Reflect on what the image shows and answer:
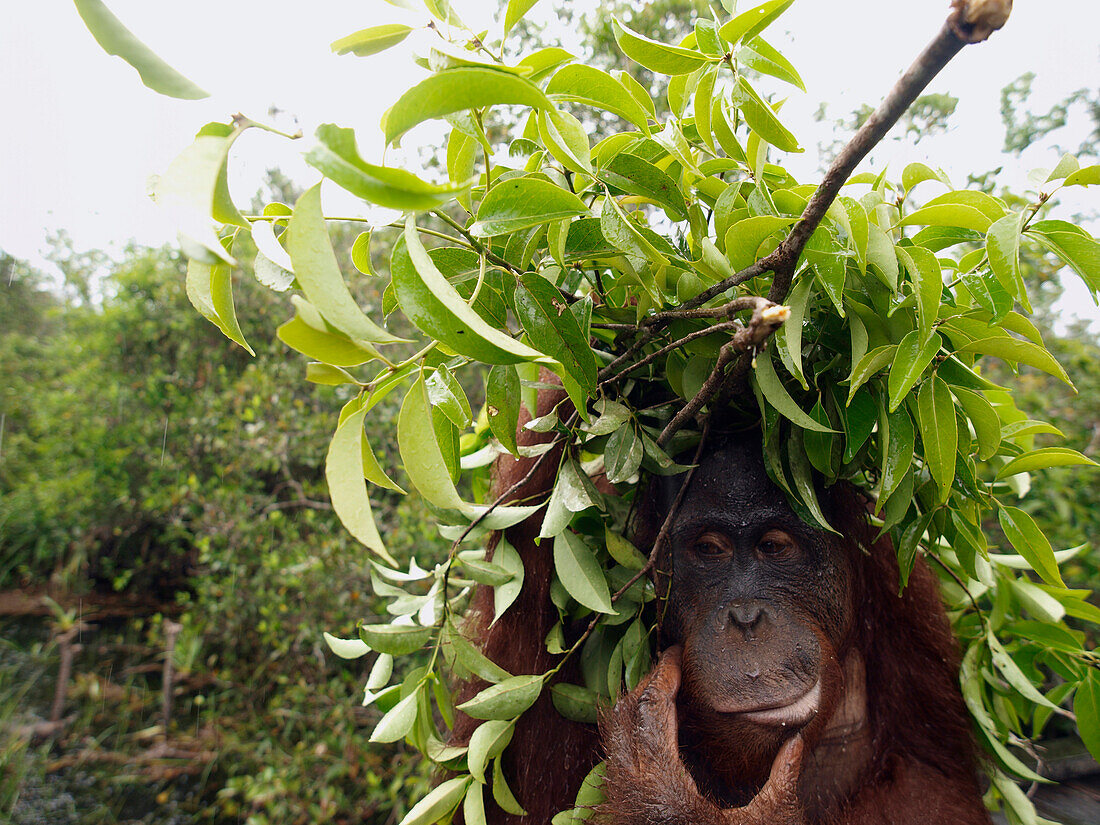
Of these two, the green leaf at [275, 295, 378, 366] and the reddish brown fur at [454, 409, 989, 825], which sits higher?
the green leaf at [275, 295, 378, 366]

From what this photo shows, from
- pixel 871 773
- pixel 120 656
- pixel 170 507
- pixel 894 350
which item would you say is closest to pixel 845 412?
pixel 894 350

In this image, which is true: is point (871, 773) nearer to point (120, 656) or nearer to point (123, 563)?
point (120, 656)

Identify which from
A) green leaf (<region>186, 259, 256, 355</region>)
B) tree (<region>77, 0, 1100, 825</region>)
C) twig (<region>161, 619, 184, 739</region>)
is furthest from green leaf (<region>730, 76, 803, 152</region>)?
twig (<region>161, 619, 184, 739</region>)

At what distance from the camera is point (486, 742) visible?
767 mm

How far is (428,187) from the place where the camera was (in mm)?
330

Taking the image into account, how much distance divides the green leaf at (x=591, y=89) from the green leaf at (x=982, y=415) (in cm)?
41

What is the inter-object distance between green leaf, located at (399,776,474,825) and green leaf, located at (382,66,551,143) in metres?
0.74

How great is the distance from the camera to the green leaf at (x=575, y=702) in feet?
2.68

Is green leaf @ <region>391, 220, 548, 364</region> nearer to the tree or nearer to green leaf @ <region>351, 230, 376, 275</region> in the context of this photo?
the tree

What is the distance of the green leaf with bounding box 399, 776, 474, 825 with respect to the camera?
771mm

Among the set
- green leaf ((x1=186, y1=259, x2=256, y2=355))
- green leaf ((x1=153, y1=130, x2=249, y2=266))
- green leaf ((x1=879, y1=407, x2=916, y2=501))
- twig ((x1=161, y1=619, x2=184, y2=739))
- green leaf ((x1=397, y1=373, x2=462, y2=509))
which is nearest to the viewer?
green leaf ((x1=153, y1=130, x2=249, y2=266))

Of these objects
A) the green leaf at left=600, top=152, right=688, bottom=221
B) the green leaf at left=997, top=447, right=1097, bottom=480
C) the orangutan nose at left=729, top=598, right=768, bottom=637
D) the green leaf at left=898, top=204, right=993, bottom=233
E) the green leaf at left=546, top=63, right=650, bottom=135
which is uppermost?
the green leaf at left=546, top=63, right=650, bottom=135

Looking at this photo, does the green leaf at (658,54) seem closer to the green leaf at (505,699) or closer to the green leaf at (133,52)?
the green leaf at (133,52)

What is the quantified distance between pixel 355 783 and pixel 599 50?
294 cm
